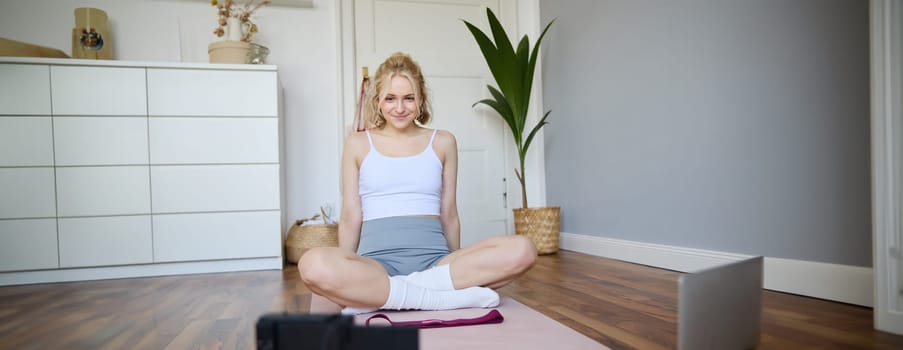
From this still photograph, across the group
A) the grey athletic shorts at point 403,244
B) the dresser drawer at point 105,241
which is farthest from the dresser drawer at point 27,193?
the grey athletic shorts at point 403,244

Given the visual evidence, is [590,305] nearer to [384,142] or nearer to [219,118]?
[384,142]

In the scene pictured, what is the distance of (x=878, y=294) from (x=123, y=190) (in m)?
3.25

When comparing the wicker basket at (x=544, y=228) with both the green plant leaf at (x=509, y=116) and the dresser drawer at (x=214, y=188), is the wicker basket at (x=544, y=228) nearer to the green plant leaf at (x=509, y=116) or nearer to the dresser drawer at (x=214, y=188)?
the green plant leaf at (x=509, y=116)

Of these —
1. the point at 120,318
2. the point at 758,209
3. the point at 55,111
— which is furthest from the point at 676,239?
the point at 55,111

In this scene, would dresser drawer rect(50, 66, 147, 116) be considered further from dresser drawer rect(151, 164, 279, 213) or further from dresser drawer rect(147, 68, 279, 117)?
dresser drawer rect(151, 164, 279, 213)

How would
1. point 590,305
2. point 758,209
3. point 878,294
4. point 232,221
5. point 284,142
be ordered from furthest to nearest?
point 284,142
point 232,221
point 758,209
point 590,305
point 878,294

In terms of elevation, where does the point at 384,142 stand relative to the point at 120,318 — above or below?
above

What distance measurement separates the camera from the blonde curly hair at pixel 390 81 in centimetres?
173

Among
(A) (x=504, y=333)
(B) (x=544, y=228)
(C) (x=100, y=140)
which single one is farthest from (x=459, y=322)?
(C) (x=100, y=140)

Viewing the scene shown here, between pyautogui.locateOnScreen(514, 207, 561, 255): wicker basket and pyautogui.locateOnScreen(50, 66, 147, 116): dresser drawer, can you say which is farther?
pyautogui.locateOnScreen(514, 207, 561, 255): wicker basket

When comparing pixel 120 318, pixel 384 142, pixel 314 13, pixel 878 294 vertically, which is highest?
pixel 314 13

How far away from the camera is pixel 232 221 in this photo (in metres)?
3.02

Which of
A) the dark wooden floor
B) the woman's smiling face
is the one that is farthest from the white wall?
the woman's smiling face

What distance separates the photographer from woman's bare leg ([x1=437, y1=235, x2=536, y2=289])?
1.58 meters
